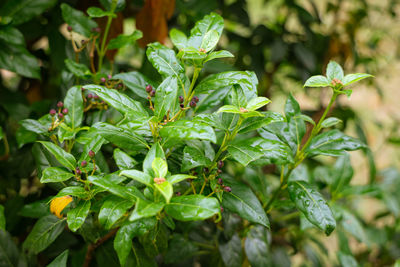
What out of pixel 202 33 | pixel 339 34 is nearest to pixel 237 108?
pixel 202 33

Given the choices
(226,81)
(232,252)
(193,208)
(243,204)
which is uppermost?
(226,81)

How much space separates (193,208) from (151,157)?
106 millimetres

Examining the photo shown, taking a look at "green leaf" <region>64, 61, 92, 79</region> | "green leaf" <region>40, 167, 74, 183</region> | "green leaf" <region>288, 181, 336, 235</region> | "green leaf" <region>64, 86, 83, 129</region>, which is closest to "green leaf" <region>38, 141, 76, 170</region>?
"green leaf" <region>40, 167, 74, 183</region>

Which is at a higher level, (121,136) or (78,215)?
(121,136)

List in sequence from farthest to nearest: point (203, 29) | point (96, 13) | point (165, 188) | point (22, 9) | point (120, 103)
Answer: point (22, 9) → point (96, 13) → point (203, 29) → point (120, 103) → point (165, 188)

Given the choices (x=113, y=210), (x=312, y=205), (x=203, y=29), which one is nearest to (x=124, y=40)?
(x=203, y=29)

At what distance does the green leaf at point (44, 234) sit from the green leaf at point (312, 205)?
49 cm

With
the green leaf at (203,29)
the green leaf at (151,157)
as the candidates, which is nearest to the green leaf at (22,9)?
the green leaf at (203,29)

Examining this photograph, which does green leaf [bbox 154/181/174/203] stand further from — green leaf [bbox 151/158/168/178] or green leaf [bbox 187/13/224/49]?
green leaf [bbox 187/13/224/49]

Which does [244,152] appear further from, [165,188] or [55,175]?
[55,175]

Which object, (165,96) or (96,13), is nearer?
(165,96)

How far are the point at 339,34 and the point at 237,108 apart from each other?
1232mm

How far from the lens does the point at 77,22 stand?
2.91 feet

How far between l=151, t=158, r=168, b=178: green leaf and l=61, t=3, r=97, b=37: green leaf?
1.58 ft
